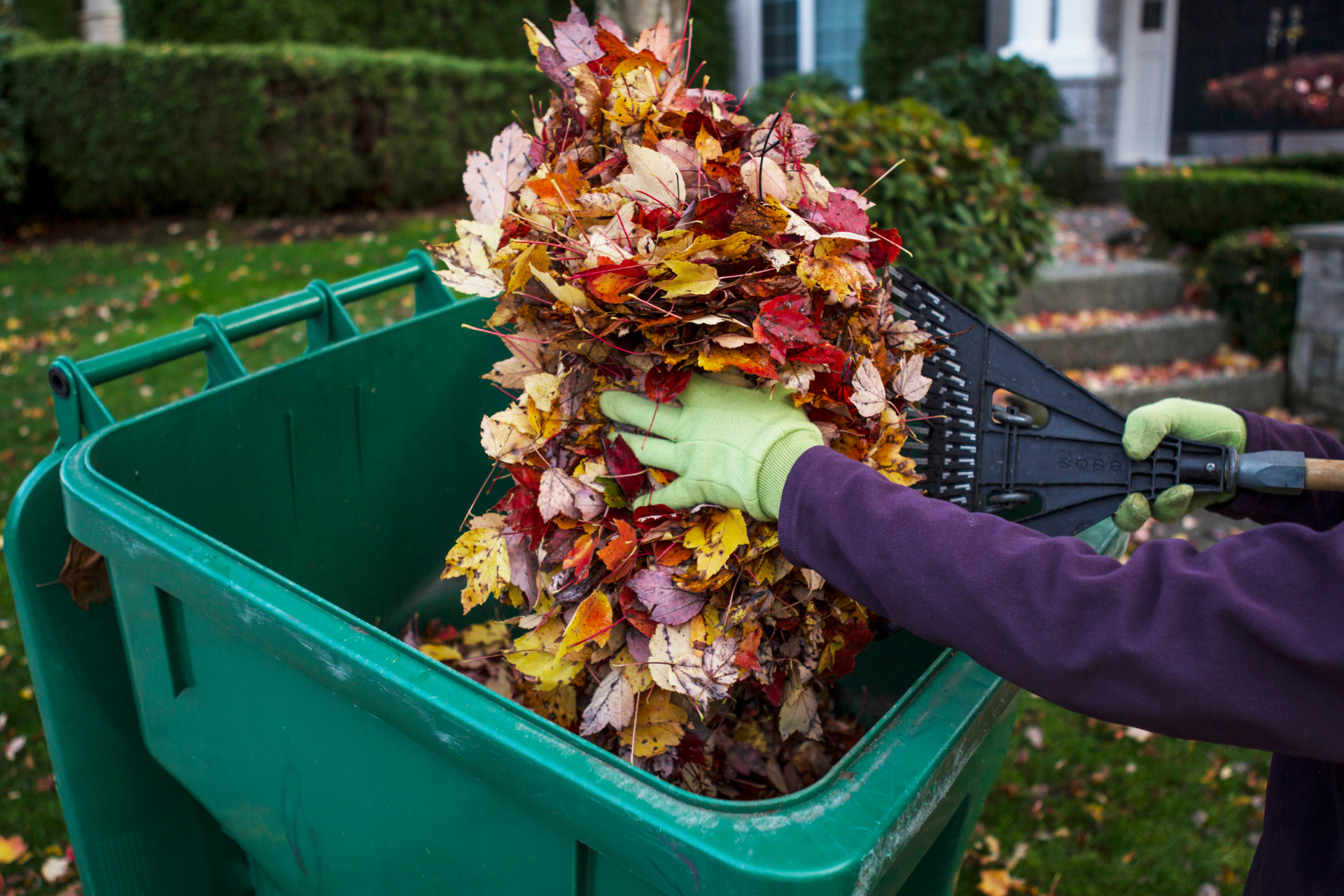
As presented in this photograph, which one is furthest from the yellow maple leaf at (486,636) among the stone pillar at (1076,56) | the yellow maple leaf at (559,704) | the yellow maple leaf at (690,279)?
the stone pillar at (1076,56)

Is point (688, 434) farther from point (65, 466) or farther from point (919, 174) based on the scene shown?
point (919, 174)

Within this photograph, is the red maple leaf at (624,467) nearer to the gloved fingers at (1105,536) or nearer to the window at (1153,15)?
the gloved fingers at (1105,536)

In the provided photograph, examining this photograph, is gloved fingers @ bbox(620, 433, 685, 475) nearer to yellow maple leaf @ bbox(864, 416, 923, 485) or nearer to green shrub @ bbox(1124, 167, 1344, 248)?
yellow maple leaf @ bbox(864, 416, 923, 485)

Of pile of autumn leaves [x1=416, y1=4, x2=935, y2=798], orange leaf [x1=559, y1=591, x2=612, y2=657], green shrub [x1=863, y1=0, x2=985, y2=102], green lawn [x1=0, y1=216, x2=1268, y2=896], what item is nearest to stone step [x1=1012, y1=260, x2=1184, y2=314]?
green lawn [x1=0, y1=216, x2=1268, y2=896]

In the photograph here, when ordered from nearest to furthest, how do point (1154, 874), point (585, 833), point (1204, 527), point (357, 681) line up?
point (585, 833), point (357, 681), point (1154, 874), point (1204, 527)

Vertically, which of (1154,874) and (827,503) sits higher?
(827,503)

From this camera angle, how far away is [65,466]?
123 centimetres

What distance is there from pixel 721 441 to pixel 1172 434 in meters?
0.73

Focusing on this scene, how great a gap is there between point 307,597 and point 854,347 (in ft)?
2.44

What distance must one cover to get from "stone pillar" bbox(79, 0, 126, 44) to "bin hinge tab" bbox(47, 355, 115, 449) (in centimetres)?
1178

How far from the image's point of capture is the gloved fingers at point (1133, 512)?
4.16 ft

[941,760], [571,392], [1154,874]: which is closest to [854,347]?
[571,392]

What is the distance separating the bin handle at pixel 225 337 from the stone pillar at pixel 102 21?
11.4 meters

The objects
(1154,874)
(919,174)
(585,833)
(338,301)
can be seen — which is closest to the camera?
(585,833)
